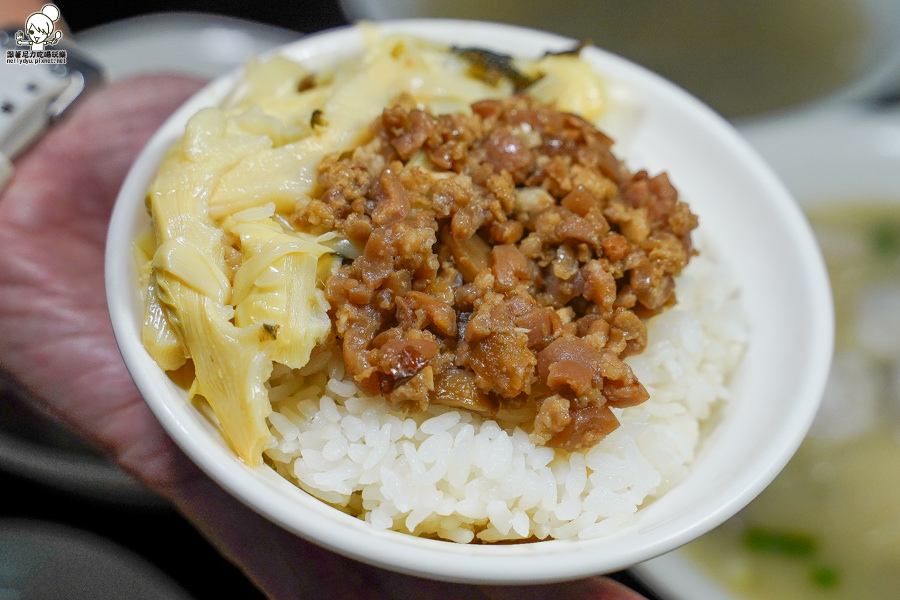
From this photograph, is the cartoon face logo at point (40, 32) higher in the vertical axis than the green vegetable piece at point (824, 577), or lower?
higher

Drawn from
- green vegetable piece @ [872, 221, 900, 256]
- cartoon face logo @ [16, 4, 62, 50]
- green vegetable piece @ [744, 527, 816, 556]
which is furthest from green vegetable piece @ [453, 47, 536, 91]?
green vegetable piece @ [872, 221, 900, 256]

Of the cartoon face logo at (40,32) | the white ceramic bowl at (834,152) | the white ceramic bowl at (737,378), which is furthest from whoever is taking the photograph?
the white ceramic bowl at (834,152)

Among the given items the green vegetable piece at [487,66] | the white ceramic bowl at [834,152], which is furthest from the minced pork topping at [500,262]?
the white ceramic bowl at [834,152]

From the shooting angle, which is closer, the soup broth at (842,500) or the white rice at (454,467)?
the white rice at (454,467)

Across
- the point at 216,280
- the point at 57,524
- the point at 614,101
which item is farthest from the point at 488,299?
the point at 57,524

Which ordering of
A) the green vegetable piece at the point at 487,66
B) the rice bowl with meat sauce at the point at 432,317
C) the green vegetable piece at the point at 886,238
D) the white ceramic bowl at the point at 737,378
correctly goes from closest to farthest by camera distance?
the white ceramic bowl at the point at 737,378 → the rice bowl with meat sauce at the point at 432,317 → the green vegetable piece at the point at 487,66 → the green vegetable piece at the point at 886,238

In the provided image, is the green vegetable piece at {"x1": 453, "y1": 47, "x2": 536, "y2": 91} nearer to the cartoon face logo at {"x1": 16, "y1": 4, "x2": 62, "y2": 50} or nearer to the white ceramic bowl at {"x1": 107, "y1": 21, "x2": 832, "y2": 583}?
the white ceramic bowl at {"x1": 107, "y1": 21, "x2": 832, "y2": 583}

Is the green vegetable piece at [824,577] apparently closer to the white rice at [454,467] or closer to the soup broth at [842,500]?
the soup broth at [842,500]

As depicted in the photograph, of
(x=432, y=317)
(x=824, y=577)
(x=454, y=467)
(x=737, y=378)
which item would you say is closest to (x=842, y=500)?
(x=824, y=577)
